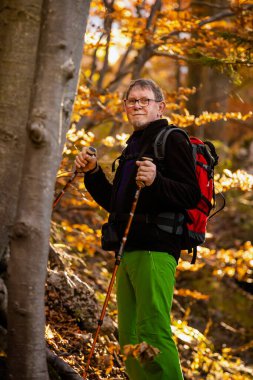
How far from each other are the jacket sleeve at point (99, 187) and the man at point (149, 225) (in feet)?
0.60

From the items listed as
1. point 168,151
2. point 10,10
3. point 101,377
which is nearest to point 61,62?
point 10,10

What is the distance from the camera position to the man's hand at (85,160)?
12.7 feet

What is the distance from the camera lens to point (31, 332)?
9.51 feet

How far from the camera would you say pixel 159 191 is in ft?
11.1

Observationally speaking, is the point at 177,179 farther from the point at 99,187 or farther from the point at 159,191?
the point at 99,187

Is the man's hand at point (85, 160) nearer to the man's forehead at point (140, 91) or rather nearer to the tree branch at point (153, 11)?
the man's forehead at point (140, 91)

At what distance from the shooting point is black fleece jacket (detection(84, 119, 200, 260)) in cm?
342

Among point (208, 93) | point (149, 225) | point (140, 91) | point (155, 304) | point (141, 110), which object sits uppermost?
point (208, 93)

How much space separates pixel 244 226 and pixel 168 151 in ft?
26.4

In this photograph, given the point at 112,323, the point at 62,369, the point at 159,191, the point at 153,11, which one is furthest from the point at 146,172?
the point at 153,11

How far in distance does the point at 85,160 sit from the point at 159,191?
761 millimetres

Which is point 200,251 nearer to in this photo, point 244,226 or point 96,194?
point 96,194

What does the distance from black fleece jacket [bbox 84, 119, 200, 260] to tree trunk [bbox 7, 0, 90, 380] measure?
79 centimetres

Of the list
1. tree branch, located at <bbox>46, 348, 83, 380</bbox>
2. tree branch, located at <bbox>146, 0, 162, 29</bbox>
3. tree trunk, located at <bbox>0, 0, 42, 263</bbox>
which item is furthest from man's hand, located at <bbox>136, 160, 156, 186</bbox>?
tree branch, located at <bbox>146, 0, 162, 29</bbox>
